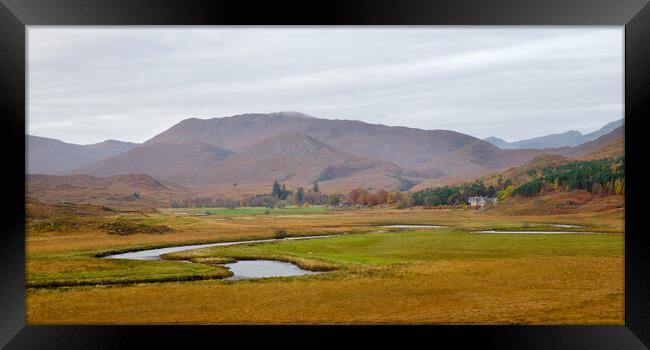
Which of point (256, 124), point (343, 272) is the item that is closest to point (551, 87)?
Answer: point (256, 124)

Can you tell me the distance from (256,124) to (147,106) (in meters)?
14.3

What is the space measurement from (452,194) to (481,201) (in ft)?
9.89

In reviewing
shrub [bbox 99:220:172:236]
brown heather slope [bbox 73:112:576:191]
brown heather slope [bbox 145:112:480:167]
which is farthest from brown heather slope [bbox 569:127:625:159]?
shrub [bbox 99:220:172:236]

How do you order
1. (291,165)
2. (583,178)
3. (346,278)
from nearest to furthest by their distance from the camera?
1. (346,278)
2. (583,178)
3. (291,165)

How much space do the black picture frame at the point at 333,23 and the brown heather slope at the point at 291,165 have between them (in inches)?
1617

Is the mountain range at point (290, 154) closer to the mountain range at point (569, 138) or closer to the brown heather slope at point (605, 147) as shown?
the brown heather slope at point (605, 147)

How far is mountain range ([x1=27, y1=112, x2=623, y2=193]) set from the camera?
4228 cm

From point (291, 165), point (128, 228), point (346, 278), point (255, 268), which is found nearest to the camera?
point (346, 278)

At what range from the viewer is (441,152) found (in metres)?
53.4

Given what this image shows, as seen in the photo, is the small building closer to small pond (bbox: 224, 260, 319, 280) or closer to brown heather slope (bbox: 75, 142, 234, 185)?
small pond (bbox: 224, 260, 319, 280)

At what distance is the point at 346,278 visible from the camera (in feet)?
58.7

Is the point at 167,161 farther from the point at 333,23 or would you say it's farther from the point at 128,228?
the point at 333,23

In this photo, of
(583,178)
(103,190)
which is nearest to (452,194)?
(583,178)

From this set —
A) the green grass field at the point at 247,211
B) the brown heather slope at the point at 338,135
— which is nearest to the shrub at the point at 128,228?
the green grass field at the point at 247,211
